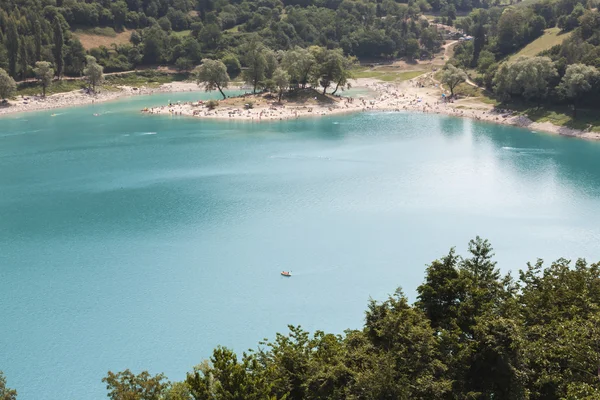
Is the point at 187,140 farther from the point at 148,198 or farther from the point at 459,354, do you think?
the point at 459,354

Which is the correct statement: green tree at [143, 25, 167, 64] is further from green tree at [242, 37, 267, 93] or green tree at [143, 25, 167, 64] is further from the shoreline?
green tree at [242, 37, 267, 93]

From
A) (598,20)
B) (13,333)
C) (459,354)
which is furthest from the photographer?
(598,20)

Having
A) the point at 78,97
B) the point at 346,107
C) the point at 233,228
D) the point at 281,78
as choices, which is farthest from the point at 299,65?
the point at 233,228

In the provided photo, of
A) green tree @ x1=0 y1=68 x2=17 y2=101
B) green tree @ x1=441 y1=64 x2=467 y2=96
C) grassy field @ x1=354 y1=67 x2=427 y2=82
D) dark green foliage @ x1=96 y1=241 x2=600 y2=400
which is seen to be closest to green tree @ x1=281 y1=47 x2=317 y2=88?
green tree @ x1=441 y1=64 x2=467 y2=96

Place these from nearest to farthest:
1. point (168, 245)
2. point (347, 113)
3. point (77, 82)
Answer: point (168, 245) → point (347, 113) → point (77, 82)

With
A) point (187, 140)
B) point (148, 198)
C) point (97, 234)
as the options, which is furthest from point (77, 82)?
point (97, 234)

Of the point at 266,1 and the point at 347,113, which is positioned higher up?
the point at 266,1

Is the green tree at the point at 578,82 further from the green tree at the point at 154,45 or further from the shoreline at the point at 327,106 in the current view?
the green tree at the point at 154,45

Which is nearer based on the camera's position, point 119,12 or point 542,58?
point 542,58

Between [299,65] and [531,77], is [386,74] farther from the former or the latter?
[531,77]
